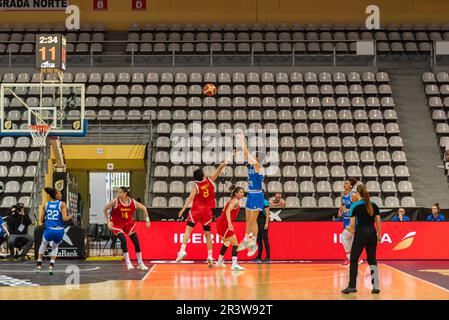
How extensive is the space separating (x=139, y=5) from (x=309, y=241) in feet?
58.1

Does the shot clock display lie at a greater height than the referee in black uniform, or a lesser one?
greater

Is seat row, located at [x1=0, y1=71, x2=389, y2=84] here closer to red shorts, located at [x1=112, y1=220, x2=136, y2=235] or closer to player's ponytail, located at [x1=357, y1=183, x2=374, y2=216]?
red shorts, located at [x1=112, y1=220, x2=136, y2=235]

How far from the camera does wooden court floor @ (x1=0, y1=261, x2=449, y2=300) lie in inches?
448

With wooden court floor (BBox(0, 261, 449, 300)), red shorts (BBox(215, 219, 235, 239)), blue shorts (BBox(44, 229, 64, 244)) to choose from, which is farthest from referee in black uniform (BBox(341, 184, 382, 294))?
blue shorts (BBox(44, 229, 64, 244))

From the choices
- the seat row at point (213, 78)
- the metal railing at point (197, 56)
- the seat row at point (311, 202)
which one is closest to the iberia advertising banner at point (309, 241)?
the seat row at point (311, 202)

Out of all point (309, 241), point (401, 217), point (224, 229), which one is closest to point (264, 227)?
point (309, 241)

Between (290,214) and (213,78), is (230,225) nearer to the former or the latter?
(290,214)

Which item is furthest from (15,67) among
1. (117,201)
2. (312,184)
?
(117,201)

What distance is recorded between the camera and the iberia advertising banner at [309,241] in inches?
787

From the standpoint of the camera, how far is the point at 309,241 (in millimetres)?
20078

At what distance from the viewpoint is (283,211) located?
2109cm

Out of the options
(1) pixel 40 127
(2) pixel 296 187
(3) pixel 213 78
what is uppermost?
(3) pixel 213 78

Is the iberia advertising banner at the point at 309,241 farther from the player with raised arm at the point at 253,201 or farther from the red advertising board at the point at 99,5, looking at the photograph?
the red advertising board at the point at 99,5

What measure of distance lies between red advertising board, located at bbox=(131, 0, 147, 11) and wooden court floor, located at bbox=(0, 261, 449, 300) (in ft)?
61.8
